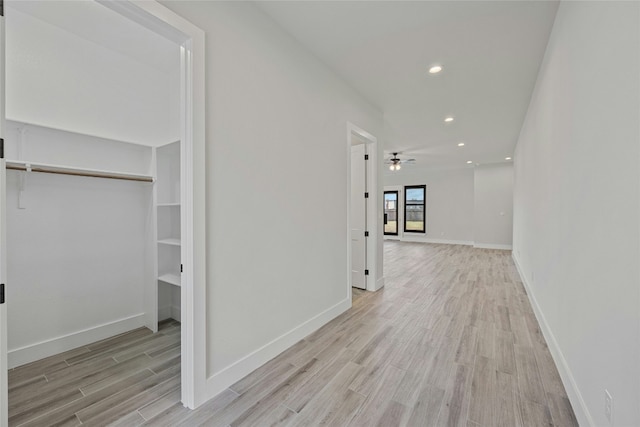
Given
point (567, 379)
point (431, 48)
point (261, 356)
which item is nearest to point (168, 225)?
point (261, 356)

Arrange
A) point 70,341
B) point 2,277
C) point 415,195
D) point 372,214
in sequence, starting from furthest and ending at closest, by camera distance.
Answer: point 415,195 → point 372,214 → point 70,341 → point 2,277

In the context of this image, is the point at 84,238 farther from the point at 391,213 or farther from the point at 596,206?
the point at 391,213

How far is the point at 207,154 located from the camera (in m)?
1.81

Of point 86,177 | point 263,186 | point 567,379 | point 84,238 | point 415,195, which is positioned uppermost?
point 415,195

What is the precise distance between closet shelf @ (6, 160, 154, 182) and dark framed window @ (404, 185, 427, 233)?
9.97 meters

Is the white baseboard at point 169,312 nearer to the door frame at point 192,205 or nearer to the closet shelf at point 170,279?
the closet shelf at point 170,279

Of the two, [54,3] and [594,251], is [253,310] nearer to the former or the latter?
[594,251]

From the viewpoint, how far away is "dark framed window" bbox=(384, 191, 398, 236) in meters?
11.6

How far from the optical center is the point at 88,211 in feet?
8.43

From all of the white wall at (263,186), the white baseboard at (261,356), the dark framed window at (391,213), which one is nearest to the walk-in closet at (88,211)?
the white baseboard at (261,356)

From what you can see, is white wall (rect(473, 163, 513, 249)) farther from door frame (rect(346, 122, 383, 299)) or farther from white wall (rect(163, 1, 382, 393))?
white wall (rect(163, 1, 382, 393))

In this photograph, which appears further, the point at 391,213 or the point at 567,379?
the point at 391,213

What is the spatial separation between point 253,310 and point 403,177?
401 inches

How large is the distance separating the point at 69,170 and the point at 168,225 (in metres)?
0.99
